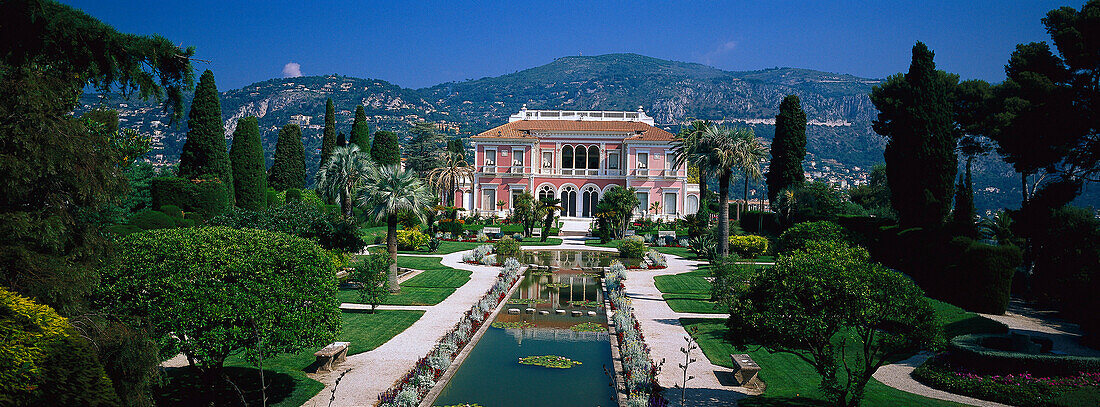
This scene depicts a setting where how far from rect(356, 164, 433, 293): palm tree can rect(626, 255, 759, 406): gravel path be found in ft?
25.7

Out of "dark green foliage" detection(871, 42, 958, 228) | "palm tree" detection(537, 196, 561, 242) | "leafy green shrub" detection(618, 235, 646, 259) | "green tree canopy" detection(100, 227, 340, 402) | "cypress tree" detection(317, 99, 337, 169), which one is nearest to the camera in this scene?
"green tree canopy" detection(100, 227, 340, 402)

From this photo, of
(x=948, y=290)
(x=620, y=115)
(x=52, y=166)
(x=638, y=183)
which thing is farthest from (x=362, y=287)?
(x=620, y=115)

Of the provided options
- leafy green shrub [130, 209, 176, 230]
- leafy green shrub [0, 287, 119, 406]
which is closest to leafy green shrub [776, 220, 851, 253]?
leafy green shrub [0, 287, 119, 406]

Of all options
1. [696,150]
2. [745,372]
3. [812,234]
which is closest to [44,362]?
[745,372]

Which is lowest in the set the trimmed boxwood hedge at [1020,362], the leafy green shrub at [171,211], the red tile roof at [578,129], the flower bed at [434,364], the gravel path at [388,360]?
the gravel path at [388,360]

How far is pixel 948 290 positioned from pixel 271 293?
767 inches

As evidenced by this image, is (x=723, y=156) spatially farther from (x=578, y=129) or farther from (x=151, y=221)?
(x=578, y=129)

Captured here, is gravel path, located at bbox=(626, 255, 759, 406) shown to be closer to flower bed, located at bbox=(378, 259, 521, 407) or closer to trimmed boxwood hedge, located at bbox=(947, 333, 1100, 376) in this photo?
flower bed, located at bbox=(378, 259, 521, 407)

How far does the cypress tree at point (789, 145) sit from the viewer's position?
39812 mm

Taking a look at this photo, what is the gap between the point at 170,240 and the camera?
9.03 m

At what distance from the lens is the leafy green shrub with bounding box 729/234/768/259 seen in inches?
1292

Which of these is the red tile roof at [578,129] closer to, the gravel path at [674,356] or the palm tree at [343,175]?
the palm tree at [343,175]

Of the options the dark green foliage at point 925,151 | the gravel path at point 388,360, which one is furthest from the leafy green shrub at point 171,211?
the dark green foliage at point 925,151

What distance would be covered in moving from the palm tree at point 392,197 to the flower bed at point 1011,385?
49.4 ft
